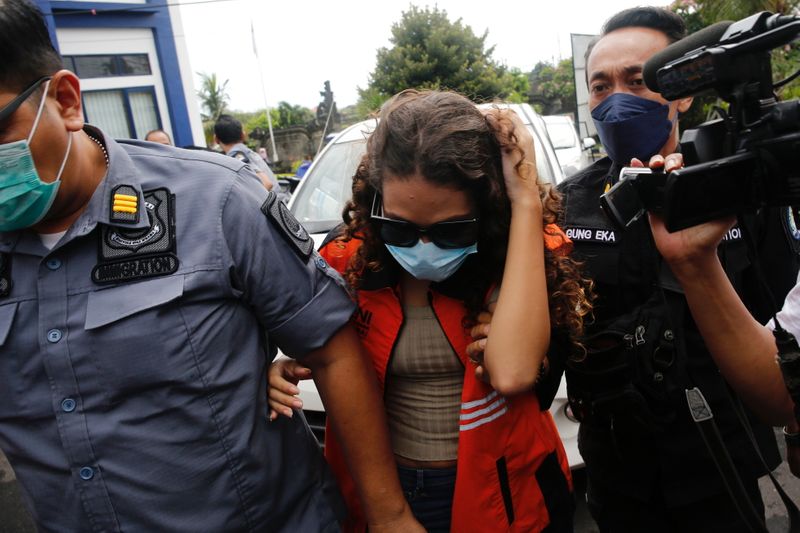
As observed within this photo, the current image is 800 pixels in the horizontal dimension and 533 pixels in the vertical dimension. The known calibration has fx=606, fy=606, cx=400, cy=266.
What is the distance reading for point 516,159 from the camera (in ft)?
4.77

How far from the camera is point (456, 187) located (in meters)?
1.42

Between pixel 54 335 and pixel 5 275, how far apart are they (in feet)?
0.63

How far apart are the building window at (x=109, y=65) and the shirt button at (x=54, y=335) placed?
15.5 metres

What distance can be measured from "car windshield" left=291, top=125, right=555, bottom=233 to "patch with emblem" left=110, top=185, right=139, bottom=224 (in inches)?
84.8

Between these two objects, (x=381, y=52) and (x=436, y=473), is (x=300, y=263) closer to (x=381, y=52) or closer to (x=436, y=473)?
(x=436, y=473)

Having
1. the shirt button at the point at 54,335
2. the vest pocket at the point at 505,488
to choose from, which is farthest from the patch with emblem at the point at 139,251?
the vest pocket at the point at 505,488

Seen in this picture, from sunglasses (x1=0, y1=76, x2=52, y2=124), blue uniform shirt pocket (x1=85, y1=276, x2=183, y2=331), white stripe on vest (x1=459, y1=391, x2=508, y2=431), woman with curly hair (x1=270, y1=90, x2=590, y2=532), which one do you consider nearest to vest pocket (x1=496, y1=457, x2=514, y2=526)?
woman with curly hair (x1=270, y1=90, x2=590, y2=532)

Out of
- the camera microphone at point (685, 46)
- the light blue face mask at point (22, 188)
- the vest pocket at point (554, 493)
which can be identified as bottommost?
the vest pocket at point (554, 493)

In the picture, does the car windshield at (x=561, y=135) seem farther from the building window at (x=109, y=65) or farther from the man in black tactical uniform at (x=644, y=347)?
the building window at (x=109, y=65)

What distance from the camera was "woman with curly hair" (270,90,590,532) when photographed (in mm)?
1398

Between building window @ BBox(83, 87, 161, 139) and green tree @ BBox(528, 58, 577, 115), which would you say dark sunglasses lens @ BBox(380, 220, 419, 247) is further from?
green tree @ BBox(528, 58, 577, 115)

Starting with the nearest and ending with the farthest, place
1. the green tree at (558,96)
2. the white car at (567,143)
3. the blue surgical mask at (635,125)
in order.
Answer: the blue surgical mask at (635,125) → the white car at (567,143) → the green tree at (558,96)

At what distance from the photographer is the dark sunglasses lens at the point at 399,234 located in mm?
1432

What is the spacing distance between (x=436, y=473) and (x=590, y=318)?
2.00ft
